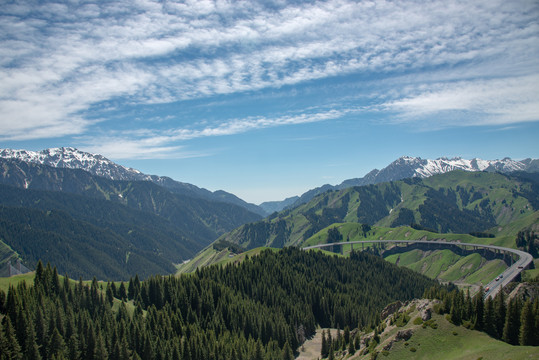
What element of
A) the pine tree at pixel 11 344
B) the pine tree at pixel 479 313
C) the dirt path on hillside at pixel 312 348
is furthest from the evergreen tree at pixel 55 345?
the pine tree at pixel 479 313

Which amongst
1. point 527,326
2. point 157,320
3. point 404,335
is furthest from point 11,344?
point 527,326

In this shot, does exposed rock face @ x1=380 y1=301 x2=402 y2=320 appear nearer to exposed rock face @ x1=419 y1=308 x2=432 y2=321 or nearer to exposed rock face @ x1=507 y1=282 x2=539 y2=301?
exposed rock face @ x1=419 y1=308 x2=432 y2=321

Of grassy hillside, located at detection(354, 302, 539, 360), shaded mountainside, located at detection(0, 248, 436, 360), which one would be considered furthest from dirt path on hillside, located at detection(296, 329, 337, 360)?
grassy hillside, located at detection(354, 302, 539, 360)

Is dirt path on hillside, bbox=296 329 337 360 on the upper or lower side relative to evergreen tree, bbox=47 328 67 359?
lower

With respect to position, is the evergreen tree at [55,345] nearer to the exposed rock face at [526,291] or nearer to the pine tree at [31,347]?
the pine tree at [31,347]

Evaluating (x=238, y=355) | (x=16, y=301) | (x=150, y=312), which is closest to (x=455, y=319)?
(x=238, y=355)

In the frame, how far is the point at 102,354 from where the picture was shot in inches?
3834

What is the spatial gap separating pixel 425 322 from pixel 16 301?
113951 millimetres

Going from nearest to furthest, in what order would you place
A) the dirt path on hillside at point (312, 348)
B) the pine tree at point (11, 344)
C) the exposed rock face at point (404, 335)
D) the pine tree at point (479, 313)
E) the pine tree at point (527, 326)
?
the pine tree at point (527, 326) → the pine tree at point (11, 344) → the pine tree at point (479, 313) → the exposed rock face at point (404, 335) → the dirt path on hillside at point (312, 348)

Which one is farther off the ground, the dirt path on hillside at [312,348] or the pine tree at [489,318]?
the pine tree at [489,318]

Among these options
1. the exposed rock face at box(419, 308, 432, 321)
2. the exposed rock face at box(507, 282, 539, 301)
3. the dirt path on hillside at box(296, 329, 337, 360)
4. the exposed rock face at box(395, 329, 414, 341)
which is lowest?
the dirt path on hillside at box(296, 329, 337, 360)

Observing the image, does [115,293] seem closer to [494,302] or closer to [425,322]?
[425,322]

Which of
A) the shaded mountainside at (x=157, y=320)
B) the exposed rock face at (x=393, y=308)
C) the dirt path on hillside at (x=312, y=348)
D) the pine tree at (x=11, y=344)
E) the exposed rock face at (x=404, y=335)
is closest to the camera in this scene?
the pine tree at (x=11, y=344)

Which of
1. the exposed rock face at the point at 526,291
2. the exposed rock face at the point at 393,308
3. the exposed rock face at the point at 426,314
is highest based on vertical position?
the exposed rock face at the point at 526,291
